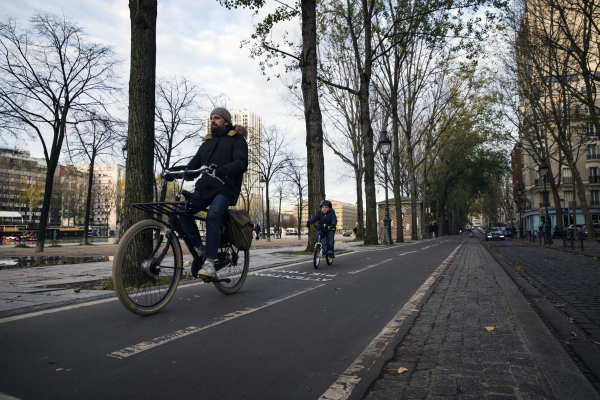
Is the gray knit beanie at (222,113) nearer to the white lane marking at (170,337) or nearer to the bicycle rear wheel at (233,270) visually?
the bicycle rear wheel at (233,270)

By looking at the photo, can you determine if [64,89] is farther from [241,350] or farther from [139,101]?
[241,350]

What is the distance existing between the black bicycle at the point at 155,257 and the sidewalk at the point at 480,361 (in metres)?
2.29

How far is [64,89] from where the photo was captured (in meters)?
19.6

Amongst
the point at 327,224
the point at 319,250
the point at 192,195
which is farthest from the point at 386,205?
the point at 192,195

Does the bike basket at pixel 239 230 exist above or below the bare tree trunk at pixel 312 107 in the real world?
below

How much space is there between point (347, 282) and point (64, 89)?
19.4 metres

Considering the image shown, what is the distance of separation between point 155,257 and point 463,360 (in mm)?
2845

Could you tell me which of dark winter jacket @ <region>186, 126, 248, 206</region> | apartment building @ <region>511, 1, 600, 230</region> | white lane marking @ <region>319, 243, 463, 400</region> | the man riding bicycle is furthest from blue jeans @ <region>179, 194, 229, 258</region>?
apartment building @ <region>511, 1, 600, 230</region>

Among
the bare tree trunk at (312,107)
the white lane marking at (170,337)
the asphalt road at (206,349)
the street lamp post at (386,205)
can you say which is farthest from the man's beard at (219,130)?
the street lamp post at (386,205)

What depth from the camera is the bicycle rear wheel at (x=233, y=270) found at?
4840 millimetres

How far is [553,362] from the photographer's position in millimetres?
2631

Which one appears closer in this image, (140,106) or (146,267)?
(146,267)

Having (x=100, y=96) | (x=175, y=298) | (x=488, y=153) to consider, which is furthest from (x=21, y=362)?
(x=488, y=153)

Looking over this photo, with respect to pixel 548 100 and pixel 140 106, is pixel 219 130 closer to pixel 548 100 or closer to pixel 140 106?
pixel 140 106
